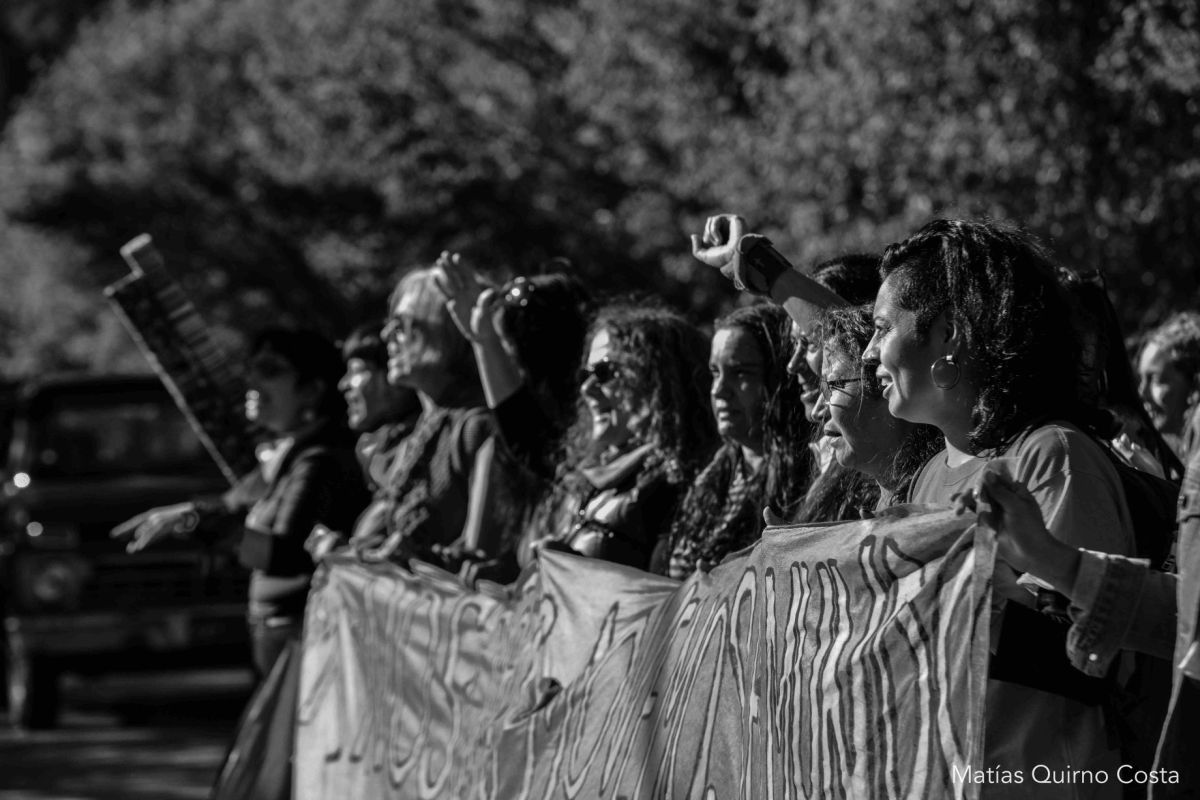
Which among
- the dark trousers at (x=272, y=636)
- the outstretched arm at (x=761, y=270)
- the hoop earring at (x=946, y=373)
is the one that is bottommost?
the dark trousers at (x=272, y=636)

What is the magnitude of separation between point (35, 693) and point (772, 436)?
8.69 meters

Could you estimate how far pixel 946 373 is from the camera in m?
3.22

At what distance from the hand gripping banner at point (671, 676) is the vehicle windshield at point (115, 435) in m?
6.08

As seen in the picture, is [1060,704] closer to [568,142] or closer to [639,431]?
[639,431]

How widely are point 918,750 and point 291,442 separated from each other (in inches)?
185

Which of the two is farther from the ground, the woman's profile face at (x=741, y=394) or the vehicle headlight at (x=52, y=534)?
the woman's profile face at (x=741, y=394)

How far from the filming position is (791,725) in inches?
131

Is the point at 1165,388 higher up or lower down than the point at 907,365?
lower down

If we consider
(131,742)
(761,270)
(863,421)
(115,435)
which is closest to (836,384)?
(863,421)

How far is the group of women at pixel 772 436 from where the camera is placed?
9.77 ft

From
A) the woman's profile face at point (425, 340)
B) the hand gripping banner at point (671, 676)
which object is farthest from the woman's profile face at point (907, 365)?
the woman's profile face at point (425, 340)

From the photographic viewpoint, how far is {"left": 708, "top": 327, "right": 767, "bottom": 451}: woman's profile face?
4.46 metres

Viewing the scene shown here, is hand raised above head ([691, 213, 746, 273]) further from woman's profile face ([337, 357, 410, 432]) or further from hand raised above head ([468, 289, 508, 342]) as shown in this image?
woman's profile face ([337, 357, 410, 432])

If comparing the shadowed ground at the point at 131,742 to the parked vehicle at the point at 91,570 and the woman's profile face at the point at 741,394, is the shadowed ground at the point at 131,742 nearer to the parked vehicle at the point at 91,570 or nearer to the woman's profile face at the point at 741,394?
the parked vehicle at the point at 91,570
